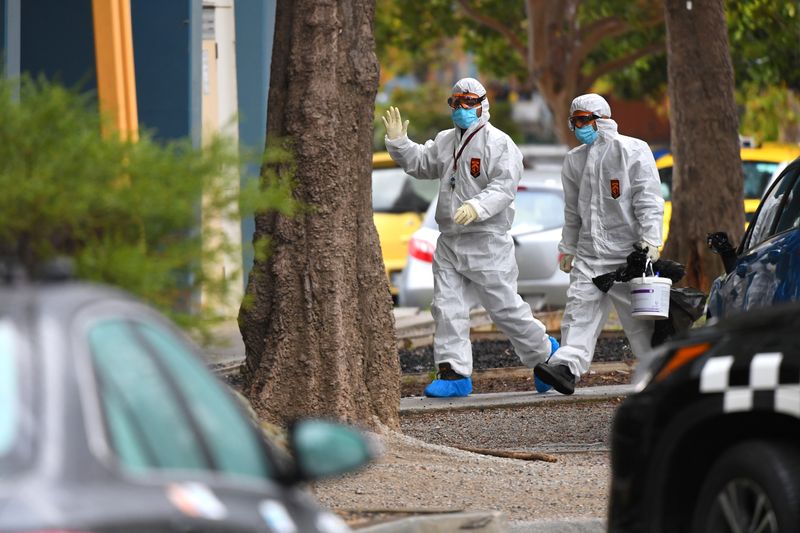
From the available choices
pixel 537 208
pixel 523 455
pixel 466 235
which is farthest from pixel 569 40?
pixel 523 455

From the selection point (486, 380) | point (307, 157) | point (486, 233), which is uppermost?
point (307, 157)

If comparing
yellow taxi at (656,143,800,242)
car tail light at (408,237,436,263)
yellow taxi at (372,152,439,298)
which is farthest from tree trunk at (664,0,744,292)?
yellow taxi at (372,152,439,298)

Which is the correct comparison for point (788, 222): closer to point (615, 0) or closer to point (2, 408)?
point (2, 408)

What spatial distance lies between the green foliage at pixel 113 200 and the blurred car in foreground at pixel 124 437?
145 centimetres

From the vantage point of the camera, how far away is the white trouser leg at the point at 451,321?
11.5 m

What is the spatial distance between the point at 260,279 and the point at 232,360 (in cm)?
455

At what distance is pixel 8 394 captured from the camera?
10.5 feet

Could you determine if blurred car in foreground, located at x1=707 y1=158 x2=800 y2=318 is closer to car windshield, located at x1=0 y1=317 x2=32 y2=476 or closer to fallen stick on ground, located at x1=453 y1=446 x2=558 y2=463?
fallen stick on ground, located at x1=453 y1=446 x2=558 y2=463

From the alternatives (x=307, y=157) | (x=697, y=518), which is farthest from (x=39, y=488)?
(x=307, y=157)

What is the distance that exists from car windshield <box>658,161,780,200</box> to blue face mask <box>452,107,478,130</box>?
307 inches

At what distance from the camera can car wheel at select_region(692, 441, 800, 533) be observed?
473cm

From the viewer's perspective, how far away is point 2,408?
320 centimetres

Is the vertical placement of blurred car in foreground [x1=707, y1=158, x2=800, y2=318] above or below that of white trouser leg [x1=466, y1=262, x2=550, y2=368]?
above

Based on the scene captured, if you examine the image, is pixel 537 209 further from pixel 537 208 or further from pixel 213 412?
pixel 213 412
